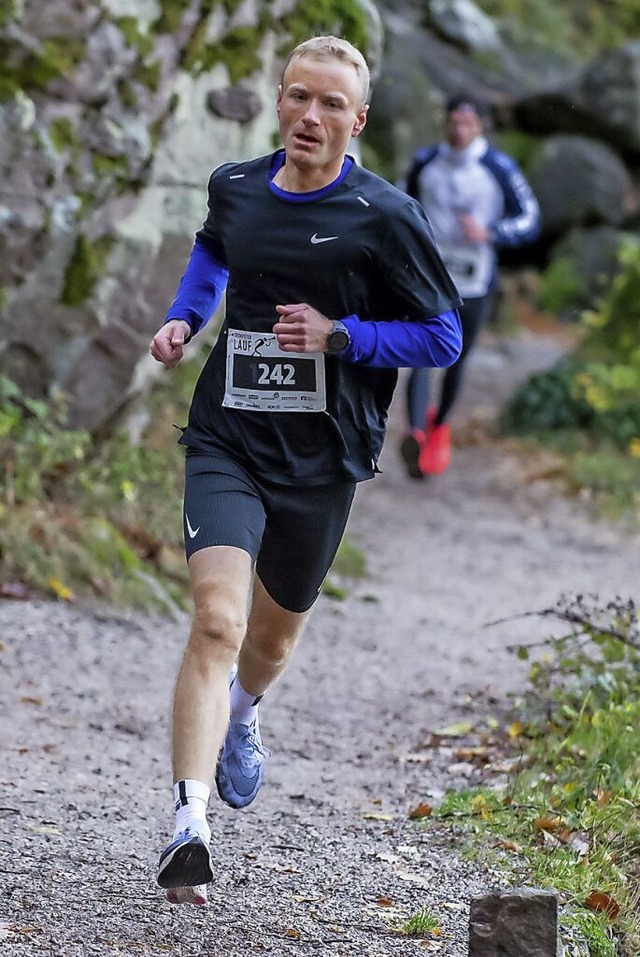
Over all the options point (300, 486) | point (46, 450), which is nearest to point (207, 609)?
point (300, 486)

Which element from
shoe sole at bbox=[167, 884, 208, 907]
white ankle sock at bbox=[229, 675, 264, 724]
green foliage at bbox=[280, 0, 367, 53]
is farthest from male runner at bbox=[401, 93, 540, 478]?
shoe sole at bbox=[167, 884, 208, 907]

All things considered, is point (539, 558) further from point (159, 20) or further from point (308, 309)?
point (308, 309)

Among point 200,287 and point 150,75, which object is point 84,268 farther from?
point 200,287

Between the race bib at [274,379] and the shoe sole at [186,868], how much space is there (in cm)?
116

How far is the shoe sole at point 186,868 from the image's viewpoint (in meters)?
3.31

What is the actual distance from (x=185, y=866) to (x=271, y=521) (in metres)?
1.03

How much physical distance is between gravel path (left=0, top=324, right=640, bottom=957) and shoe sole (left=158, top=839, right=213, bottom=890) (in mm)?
280

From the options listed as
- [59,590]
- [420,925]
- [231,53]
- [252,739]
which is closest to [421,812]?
[252,739]

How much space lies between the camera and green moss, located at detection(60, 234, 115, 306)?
24.8ft

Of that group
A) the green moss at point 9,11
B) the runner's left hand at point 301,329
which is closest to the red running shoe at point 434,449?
the green moss at point 9,11

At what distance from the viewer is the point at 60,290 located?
7598mm

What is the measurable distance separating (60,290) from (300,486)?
397 cm

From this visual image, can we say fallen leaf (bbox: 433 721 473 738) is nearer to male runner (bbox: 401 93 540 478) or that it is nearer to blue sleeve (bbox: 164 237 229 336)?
blue sleeve (bbox: 164 237 229 336)

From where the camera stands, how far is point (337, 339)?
3.78 m
